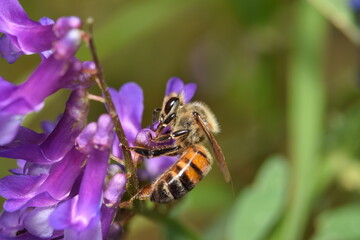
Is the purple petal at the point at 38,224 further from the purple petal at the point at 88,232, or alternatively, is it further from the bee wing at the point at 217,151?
the bee wing at the point at 217,151

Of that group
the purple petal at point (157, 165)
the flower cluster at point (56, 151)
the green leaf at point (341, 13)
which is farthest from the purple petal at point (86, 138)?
the green leaf at point (341, 13)

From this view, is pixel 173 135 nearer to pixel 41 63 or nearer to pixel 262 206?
pixel 41 63

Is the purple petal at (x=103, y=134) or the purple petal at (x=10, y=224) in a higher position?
the purple petal at (x=103, y=134)

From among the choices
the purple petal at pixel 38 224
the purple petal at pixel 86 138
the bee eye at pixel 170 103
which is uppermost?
the bee eye at pixel 170 103

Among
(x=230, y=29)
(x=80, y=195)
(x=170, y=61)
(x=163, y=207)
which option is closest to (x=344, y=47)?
(x=230, y=29)

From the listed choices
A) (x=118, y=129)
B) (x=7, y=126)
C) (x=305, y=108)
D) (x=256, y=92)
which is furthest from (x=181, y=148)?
(x=256, y=92)

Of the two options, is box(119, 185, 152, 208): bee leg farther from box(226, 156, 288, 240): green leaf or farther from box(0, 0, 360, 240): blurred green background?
box(226, 156, 288, 240): green leaf

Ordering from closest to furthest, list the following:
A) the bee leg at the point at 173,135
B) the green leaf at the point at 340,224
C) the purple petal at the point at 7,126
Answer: the purple petal at the point at 7,126 → the bee leg at the point at 173,135 → the green leaf at the point at 340,224
